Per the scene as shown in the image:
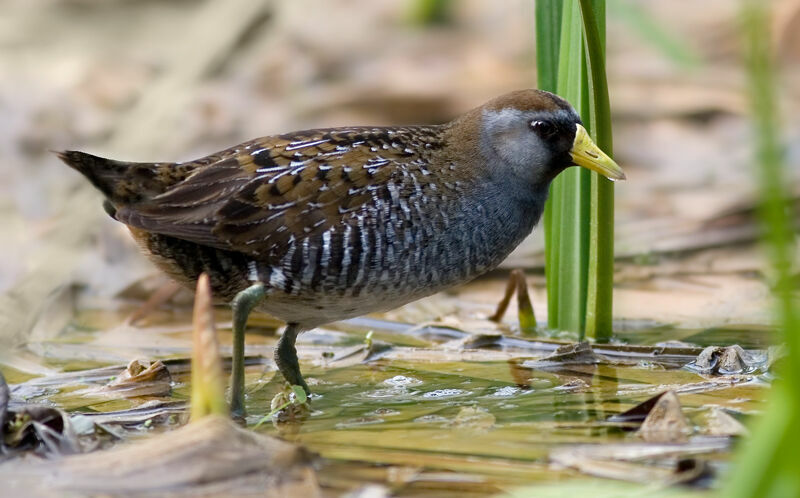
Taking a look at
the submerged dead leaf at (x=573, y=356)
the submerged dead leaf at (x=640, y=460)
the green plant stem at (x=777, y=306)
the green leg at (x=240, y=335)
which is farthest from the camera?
the submerged dead leaf at (x=573, y=356)

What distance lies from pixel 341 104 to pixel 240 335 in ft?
13.1

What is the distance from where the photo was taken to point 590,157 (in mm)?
4234

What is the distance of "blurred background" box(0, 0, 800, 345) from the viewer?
234 inches

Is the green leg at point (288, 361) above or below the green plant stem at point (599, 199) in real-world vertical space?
below

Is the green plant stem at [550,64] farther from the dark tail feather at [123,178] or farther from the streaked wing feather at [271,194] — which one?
the dark tail feather at [123,178]

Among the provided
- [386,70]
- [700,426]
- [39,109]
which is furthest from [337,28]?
[700,426]

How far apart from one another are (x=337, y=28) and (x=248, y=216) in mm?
5381

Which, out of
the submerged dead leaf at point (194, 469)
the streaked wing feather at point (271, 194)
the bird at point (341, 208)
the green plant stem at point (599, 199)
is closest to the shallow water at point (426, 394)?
the submerged dead leaf at point (194, 469)

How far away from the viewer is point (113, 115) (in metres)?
8.12

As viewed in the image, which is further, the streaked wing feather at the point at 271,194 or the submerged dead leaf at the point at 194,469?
the streaked wing feather at the point at 271,194

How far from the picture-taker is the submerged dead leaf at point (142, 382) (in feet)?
13.9

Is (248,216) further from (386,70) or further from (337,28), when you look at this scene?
(337,28)

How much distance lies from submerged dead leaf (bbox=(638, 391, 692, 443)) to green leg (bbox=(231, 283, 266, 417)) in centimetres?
129

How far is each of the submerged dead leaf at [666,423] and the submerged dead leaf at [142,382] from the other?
1754 millimetres
